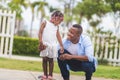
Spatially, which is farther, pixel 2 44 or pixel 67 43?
pixel 2 44

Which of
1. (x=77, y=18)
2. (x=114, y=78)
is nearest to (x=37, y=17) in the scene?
(x=77, y=18)

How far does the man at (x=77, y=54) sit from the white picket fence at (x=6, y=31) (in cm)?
839

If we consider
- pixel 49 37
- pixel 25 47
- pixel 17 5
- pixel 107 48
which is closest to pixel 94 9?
pixel 25 47

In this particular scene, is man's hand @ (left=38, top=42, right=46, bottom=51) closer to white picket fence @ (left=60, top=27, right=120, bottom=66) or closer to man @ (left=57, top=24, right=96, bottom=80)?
man @ (left=57, top=24, right=96, bottom=80)

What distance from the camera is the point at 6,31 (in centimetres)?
1523

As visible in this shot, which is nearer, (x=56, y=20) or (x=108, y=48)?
(x=56, y=20)

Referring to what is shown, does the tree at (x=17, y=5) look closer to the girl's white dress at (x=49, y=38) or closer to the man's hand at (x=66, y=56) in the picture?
the girl's white dress at (x=49, y=38)

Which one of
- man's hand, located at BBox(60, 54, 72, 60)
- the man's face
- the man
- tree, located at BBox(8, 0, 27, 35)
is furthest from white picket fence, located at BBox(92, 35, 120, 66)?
tree, located at BBox(8, 0, 27, 35)

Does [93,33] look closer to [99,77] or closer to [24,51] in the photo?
[24,51]

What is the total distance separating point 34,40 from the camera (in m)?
23.7

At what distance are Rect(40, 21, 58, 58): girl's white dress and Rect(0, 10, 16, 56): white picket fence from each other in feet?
23.5

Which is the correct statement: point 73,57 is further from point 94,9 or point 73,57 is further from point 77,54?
point 94,9

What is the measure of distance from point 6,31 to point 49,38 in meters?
7.50

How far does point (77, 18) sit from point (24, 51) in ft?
63.4
